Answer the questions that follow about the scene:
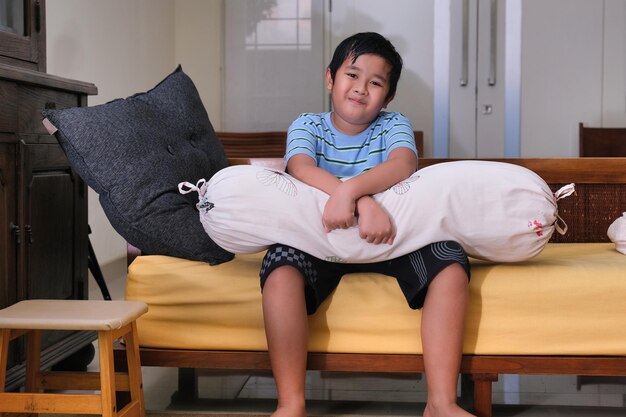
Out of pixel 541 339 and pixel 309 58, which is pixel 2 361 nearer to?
pixel 541 339

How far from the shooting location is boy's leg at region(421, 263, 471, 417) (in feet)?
5.11

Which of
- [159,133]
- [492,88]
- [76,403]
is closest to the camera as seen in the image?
[76,403]

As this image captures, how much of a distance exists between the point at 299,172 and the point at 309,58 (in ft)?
11.2

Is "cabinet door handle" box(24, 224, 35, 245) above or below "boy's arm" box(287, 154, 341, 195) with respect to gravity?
below

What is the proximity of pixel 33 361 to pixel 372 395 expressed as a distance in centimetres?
80

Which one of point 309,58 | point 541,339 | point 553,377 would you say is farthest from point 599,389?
point 309,58

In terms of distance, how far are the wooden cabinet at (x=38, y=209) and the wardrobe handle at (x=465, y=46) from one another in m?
2.97

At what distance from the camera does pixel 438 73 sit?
488 cm

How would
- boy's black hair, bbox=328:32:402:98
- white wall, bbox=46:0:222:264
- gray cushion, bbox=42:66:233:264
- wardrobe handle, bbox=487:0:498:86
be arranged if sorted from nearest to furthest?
gray cushion, bbox=42:66:233:264
boy's black hair, bbox=328:32:402:98
white wall, bbox=46:0:222:264
wardrobe handle, bbox=487:0:498:86

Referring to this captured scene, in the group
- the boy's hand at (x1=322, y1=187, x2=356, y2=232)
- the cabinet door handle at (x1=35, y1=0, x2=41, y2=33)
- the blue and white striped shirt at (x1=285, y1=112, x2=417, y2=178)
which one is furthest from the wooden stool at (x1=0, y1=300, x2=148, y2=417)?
the cabinet door handle at (x1=35, y1=0, x2=41, y2=33)

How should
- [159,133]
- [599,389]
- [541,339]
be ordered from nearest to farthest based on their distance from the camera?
[541,339] < [159,133] < [599,389]

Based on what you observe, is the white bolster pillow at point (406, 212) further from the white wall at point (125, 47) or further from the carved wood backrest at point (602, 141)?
the carved wood backrest at point (602, 141)

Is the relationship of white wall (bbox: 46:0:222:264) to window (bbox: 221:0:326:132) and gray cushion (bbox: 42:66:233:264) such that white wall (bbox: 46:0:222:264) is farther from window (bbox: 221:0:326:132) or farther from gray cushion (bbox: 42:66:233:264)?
gray cushion (bbox: 42:66:233:264)

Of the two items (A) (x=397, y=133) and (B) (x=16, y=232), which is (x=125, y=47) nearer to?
(B) (x=16, y=232)
